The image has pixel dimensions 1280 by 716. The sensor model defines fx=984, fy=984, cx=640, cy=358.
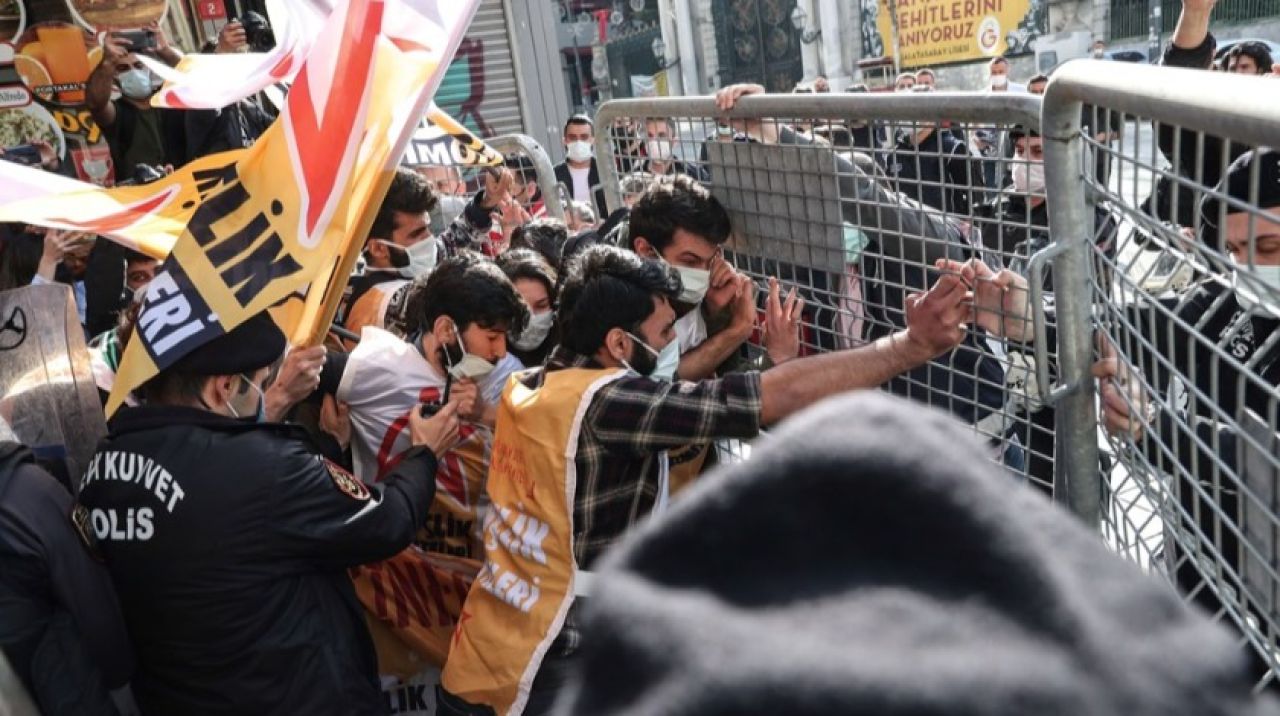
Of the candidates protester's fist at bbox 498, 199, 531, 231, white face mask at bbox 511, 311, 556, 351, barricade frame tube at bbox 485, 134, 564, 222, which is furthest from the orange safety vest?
protester's fist at bbox 498, 199, 531, 231

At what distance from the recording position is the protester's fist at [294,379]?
2.74 meters

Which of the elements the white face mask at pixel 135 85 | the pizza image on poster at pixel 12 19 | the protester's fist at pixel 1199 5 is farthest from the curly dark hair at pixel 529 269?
the pizza image on poster at pixel 12 19

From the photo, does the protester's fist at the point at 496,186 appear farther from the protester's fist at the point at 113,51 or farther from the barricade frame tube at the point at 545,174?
the protester's fist at the point at 113,51

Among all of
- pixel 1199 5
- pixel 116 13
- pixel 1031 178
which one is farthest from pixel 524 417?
pixel 116 13

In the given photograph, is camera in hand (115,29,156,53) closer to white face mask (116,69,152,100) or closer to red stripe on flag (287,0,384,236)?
white face mask (116,69,152,100)

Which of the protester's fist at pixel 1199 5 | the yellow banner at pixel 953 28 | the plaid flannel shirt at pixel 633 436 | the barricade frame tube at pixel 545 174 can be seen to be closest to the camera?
the plaid flannel shirt at pixel 633 436

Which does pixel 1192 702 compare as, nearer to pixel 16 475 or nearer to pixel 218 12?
pixel 16 475

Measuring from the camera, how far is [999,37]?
23.1m

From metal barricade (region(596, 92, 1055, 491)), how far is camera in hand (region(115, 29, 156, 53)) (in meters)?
4.68

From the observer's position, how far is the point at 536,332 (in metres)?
3.39

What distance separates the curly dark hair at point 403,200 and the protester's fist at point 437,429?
121 centimetres

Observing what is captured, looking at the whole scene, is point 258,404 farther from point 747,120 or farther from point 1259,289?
point 1259,289

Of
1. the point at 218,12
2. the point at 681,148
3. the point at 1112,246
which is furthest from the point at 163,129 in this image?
the point at 1112,246

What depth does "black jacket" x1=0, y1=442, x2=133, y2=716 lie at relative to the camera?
7.13 ft
